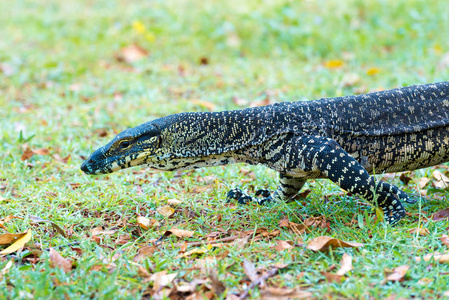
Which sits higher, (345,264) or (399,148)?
(399,148)

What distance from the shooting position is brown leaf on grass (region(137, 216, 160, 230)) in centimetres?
448

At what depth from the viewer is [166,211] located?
484cm

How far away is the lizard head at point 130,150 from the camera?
183 inches

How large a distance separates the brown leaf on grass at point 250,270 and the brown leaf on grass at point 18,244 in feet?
6.07

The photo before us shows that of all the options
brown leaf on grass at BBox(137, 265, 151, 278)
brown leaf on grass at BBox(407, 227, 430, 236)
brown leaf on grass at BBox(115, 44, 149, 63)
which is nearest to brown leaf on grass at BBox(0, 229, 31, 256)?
brown leaf on grass at BBox(137, 265, 151, 278)

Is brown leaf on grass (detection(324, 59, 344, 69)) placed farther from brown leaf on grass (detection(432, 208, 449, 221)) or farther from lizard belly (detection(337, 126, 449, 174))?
brown leaf on grass (detection(432, 208, 449, 221))

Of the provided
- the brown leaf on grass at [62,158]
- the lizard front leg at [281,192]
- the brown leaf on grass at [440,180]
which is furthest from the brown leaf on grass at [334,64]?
the brown leaf on grass at [62,158]

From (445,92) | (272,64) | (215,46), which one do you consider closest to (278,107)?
(445,92)

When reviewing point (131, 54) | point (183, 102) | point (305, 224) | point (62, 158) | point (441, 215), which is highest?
point (131, 54)

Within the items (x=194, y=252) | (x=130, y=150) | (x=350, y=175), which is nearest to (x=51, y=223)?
→ (x=130, y=150)

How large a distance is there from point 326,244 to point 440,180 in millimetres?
2127

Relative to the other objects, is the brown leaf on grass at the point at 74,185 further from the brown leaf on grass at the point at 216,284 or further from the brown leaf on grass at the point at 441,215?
the brown leaf on grass at the point at 441,215

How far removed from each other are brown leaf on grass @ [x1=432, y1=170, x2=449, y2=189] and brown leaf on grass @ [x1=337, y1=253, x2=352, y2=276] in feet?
6.56

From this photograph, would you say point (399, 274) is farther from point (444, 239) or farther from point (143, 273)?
point (143, 273)
